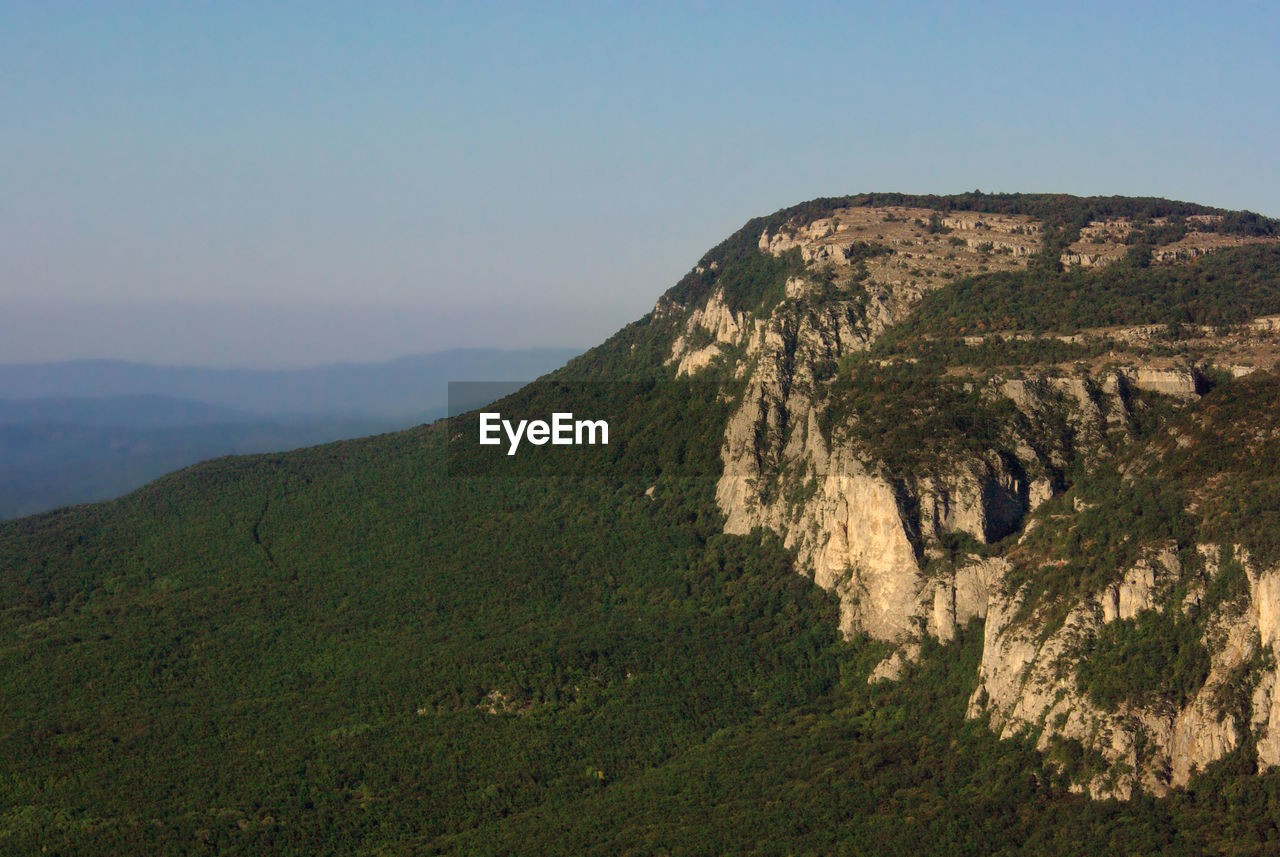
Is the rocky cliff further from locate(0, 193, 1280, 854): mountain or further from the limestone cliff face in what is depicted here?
locate(0, 193, 1280, 854): mountain

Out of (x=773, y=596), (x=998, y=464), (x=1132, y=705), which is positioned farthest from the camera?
(x=773, y=596)

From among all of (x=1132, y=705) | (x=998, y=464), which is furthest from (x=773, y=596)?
(x=1132, y=705)

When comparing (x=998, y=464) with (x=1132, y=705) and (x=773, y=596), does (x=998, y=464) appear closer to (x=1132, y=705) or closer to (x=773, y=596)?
(x=773, y=596)

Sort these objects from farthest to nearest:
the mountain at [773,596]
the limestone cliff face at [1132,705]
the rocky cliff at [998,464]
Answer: the mountain at [773,596] < the rocky cliff at [998,464] < the limestone cliff face at [1132,705]

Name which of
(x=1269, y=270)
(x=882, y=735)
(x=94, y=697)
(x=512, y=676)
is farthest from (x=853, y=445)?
(x=94, y=697)

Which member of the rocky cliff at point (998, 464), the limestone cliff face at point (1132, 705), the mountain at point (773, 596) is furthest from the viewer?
the mountain at point (773, 596)

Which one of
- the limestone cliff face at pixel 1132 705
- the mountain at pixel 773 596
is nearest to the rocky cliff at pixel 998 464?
the limestone cliff face at pixel 1132 705

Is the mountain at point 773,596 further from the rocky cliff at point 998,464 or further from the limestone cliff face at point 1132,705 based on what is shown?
the rocky cliff at point 998,464

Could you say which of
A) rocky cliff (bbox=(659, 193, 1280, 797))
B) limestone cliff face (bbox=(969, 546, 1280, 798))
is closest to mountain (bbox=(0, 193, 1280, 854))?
limestone cliff face (bbox=(969, 546, 1280, 798))

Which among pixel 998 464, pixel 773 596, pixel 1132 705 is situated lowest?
pixel 1132 705
